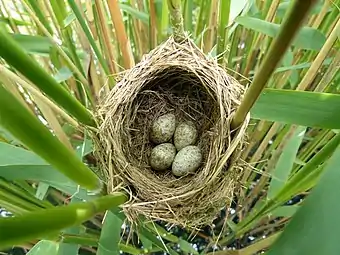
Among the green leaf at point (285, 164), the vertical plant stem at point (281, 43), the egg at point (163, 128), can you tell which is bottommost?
the egg at point (163, 128)

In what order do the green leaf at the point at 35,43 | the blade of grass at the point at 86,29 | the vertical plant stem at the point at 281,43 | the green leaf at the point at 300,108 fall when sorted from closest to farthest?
1. the vertical plant stem at the point at 281,43
2. the green leaf at the point at 300,108
3. the blade of grass at the point at 86,29
4. the green leaf at the point at 35,43

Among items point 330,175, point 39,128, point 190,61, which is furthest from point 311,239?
point 190,61

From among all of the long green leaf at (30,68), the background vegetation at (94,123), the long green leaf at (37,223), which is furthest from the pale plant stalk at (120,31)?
the long green leaf at (37,223)

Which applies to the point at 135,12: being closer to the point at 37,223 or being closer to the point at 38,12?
the point at 38,12

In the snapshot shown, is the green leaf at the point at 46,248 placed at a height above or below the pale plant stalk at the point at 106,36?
below

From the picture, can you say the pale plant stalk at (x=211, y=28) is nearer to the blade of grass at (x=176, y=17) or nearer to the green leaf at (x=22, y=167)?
the blade of grass at (x=176, y=17)

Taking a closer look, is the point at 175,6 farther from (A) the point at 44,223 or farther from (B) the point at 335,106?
(A) the point at 44,223

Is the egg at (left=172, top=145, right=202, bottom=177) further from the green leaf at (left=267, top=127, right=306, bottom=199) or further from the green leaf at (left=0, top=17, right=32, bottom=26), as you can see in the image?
the green leaf at (left=0, top=17, right=32, bottom=26)
